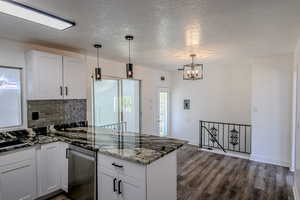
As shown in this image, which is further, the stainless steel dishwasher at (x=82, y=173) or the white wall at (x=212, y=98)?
the white wall at (x=212, y=98)

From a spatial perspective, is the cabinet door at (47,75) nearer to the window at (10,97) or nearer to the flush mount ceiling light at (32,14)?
the window at (10,97)

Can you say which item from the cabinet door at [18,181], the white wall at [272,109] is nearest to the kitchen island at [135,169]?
the cabinet door at [18,181]

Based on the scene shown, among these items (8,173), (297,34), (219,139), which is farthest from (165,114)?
(8,173)

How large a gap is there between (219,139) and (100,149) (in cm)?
484

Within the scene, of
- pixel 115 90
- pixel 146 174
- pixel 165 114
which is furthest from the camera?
pixel 165 114

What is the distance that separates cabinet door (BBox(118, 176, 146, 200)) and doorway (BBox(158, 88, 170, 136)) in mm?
4320

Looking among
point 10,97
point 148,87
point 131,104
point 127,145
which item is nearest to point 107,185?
point 127,145

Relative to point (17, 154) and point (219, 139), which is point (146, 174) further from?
point (219, 139)

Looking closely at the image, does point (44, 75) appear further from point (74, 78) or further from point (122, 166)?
point (122, 166)

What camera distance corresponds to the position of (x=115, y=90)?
463 centimetres

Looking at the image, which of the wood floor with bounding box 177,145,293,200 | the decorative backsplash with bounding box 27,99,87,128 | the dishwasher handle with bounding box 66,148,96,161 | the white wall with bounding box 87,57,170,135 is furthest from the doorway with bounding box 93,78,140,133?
the wood floor with bounding box 177,145,293,200

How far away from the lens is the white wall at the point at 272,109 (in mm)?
3875

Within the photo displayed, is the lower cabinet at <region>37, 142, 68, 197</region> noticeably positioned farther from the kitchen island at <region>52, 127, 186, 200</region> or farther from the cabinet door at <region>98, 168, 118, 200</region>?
the cabinet door at <region>98, 168, 118, 200</region>

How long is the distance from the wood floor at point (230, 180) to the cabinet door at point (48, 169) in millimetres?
240
